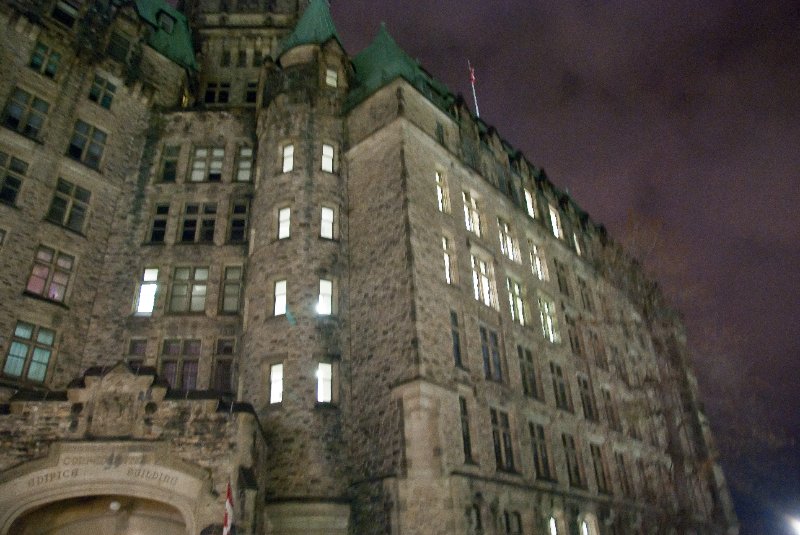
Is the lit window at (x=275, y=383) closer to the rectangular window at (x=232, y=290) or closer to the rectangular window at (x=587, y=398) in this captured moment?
the rectangular window at (x=232, y=290)

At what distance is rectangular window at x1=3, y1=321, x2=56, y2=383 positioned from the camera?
21375 mm

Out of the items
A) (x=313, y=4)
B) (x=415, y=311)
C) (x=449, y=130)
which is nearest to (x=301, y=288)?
(x=415, y=311)

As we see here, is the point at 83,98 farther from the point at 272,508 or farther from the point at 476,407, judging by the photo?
the point at 476,407

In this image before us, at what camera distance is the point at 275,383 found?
22.3 meters

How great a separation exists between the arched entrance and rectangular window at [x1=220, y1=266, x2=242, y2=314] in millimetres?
8588

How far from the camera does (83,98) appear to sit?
2762cm

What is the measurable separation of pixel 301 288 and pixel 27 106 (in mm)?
14345

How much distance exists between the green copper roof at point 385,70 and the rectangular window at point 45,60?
1349cm

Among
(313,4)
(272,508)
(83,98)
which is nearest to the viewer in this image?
(272,508)

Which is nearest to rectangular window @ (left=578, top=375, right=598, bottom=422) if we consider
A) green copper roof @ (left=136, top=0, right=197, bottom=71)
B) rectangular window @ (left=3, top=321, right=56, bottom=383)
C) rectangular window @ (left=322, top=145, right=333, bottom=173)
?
rectangular window @ (left=322, top=145, right=333, bottom=173)

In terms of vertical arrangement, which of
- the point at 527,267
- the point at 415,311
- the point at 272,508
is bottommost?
the point at 272,508

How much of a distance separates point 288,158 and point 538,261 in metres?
14.4

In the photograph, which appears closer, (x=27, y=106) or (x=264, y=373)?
(x=264, y=373)

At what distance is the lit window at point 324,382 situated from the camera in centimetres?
2206
